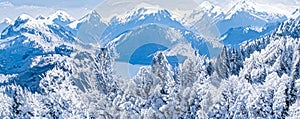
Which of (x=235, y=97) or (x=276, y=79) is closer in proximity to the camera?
(x=276, y=79)

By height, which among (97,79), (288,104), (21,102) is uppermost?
(97,79)

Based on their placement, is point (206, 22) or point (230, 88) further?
point (206, 22)

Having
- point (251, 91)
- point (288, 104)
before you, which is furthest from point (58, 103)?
point (288, 104)

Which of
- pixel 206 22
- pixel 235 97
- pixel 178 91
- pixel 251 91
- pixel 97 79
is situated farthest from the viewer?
pixel 206 22

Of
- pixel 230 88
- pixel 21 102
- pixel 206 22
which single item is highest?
pixel 206 22

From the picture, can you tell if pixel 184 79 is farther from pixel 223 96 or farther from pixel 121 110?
pixel 223 96

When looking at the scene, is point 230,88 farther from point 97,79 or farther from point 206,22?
point 206,22

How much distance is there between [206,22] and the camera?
148375 mm

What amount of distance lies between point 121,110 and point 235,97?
628 inches

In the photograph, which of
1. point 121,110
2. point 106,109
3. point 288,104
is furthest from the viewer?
point 106,109

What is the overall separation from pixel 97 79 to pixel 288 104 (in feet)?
285

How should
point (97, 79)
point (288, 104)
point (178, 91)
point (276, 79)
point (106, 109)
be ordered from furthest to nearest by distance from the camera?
1. point (97, 79)
2. point (106, 109)
3. point (178, 91)
4. point (276, 79)
5. point (288, 104)

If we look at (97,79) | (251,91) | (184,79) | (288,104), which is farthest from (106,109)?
(97,79)

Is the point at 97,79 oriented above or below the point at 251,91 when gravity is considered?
above
